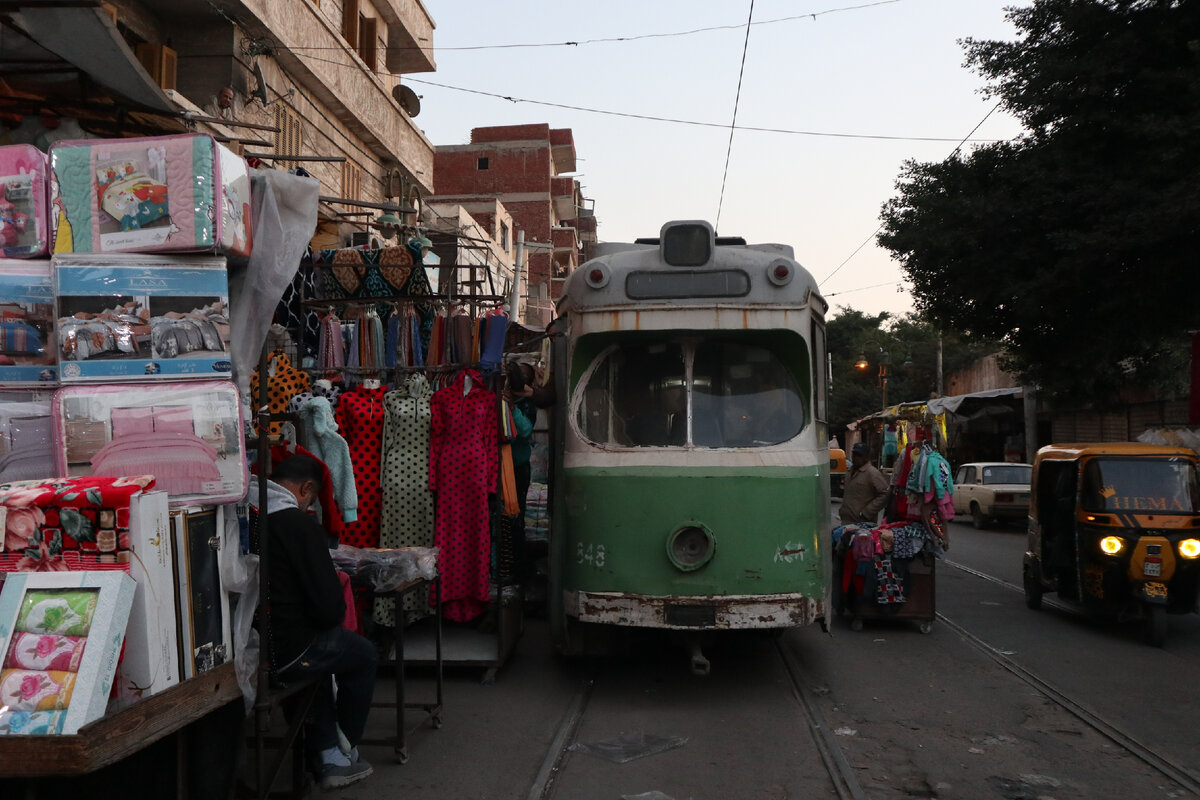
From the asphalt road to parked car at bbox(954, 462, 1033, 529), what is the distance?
38.8ft

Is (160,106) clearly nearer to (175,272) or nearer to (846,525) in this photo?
(175,272)

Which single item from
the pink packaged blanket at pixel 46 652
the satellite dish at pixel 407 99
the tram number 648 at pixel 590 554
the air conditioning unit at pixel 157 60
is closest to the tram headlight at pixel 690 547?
the tram number 648 at pixel 590 554

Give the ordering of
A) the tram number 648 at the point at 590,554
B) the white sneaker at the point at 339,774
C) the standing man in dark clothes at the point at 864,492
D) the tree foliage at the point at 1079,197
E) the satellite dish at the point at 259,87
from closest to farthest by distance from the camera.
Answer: the white sneaker at the point at 339,774
the tram number 648 at the point at 590,554
the standing man in dark clothes at the point at 864,492
the tree foliage at the point at 1079,197
the satellite dish at the point at 259,87

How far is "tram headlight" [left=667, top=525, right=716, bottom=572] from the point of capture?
21.4ft

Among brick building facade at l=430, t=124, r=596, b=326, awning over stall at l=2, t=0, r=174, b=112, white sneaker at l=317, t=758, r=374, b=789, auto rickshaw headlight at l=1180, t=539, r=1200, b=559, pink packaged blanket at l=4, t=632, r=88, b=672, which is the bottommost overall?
white sneaker at l=317, t=758, r=374, b=789

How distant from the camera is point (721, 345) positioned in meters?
7.03

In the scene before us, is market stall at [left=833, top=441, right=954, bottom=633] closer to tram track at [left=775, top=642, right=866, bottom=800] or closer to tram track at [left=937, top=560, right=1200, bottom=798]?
tram track at [left=937, top=560, right=1200, bottom=798]

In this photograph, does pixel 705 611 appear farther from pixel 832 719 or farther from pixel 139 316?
pixel 139 316

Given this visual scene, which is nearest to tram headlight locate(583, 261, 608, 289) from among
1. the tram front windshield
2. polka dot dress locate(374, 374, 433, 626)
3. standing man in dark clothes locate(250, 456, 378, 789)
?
the tram front windshield

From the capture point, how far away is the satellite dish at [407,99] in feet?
62.9

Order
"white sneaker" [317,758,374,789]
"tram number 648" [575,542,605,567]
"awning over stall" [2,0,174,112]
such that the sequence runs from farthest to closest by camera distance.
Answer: "tram number 648" [575,542,605,567] < "awning over stall" [2,0,174,112] < "white sneaker" [317,758,374,789]

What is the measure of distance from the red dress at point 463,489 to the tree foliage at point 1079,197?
26.6 feet

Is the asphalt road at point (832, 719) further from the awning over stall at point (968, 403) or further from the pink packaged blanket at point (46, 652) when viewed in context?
the awning over stall at point (968, 403)

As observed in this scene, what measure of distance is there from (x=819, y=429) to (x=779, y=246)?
58.7 inches
